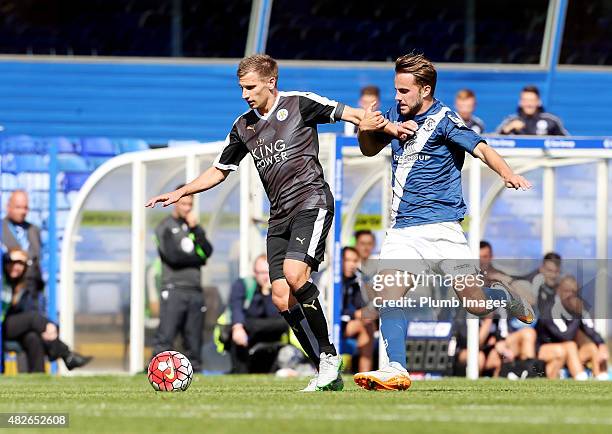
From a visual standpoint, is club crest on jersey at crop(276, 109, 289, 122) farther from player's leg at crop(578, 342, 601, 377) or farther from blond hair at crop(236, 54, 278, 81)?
player's leg at crop(578, 342, 601, 377)

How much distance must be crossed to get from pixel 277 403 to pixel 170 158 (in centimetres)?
769

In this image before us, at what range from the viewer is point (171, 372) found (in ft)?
30.8

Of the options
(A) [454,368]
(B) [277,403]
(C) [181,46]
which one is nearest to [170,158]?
(A) [454,368]

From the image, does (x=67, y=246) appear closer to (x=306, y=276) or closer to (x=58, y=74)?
(x=58, y=74)

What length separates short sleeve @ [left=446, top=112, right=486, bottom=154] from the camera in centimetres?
903

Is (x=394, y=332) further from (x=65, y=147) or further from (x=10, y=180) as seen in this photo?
(x=65, y=147)

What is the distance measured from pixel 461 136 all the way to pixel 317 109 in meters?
0.91

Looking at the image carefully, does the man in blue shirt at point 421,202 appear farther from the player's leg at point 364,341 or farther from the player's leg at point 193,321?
the player's leg at point 193,321

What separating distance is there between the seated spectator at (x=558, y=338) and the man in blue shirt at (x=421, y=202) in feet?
15.8

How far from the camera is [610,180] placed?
48.7ft

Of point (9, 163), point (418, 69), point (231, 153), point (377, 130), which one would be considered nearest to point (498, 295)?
point (377, 130)

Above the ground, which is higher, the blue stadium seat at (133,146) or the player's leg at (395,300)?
the blue stadium seat at (133,146)

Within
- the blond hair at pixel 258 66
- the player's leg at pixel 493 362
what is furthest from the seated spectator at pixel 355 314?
the blond hair at pixel 258 66

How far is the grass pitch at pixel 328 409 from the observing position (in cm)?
651
